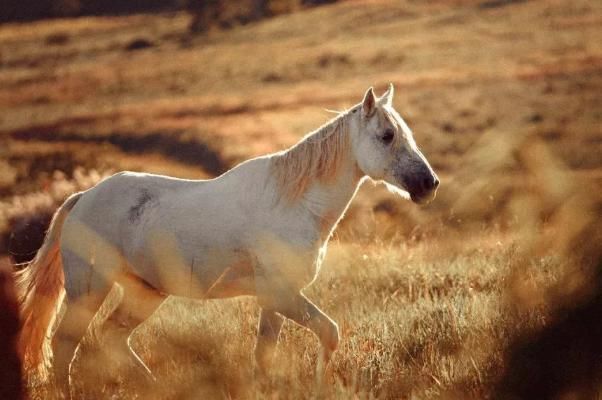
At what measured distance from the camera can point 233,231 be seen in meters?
5.70

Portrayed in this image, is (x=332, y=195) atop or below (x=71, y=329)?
atop

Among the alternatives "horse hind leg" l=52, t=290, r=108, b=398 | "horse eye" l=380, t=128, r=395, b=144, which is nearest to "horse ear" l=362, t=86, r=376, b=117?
"horse eye" l=380, t=128, r=395, b=144

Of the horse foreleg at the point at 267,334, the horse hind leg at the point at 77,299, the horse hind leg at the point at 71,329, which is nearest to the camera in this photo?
the horse foreleg at the point at 267,334

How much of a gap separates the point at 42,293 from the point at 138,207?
36.5 inches

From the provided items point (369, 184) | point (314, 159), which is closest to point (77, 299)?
point (314, 159)

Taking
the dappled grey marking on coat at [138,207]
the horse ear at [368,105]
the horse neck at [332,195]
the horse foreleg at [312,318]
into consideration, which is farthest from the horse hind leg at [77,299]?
the horse ear at [368,105]

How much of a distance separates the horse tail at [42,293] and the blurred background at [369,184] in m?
0.32

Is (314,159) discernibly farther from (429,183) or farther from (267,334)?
(267,334)

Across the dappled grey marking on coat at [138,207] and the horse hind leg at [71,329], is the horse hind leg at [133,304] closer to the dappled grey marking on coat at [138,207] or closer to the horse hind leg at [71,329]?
the horse hind leg at [71,329]

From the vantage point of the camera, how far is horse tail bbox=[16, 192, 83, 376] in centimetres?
614

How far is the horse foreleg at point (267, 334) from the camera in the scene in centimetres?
562

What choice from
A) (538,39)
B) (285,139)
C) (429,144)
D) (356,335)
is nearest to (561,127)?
(429,144)

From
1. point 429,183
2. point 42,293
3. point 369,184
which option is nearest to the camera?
point 429,183

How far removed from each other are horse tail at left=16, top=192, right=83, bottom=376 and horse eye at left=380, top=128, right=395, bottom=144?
220 centimetres
